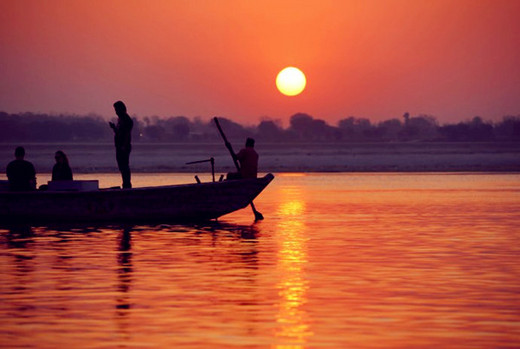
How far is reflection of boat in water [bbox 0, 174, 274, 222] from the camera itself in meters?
24.3

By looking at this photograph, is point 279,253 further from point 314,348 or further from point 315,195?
point 315,195

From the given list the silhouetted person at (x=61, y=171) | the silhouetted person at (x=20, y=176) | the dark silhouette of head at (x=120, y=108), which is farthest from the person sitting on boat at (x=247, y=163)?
the silhouetted person at (x=20, y=176)

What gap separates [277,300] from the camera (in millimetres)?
12875

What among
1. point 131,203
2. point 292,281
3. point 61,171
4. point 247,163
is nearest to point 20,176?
point 61,171

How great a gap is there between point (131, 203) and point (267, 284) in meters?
10.6

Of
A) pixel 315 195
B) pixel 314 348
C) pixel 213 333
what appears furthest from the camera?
pixel 315 195

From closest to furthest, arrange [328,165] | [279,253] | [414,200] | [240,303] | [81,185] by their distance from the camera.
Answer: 1. [240,303]
2. [279,253]
3. [81,185]
4. [414,200]
5. [328,165]

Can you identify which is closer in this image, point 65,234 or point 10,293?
point 10,293

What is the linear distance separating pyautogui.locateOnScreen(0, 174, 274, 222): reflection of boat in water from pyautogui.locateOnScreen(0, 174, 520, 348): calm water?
→ 0.63 meters

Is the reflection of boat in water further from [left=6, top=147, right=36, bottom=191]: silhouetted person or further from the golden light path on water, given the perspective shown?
the golden light path on water

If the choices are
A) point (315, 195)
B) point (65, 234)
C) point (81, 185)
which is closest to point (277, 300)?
point (65, 234)

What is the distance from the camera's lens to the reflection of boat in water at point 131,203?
24328mm

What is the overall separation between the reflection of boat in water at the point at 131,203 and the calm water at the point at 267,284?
2.06ft

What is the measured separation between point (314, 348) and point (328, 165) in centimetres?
6279
